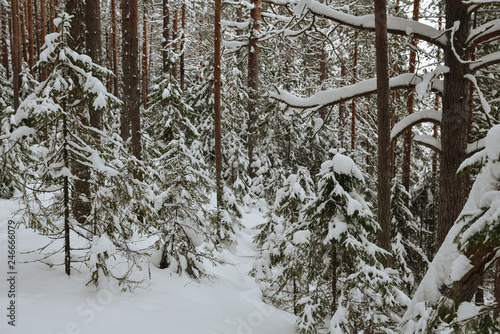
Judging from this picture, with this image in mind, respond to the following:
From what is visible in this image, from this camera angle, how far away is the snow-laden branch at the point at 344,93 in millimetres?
5461

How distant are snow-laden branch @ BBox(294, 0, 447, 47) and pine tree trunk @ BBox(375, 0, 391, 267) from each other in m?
0.27

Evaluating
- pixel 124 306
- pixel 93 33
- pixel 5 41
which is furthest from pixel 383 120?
pixel 5 41

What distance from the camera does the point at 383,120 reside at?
5.37 m

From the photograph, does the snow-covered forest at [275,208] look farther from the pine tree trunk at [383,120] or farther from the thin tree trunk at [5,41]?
the thin tree trunk at [5,41]

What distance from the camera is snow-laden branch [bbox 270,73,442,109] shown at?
546 cm

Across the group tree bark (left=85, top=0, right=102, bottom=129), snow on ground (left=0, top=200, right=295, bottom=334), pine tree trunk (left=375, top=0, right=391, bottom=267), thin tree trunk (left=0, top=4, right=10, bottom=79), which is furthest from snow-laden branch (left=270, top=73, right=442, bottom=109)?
thin tree trunk (left=0, top=4, right=10, bottom=79)

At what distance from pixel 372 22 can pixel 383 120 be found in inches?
64.0

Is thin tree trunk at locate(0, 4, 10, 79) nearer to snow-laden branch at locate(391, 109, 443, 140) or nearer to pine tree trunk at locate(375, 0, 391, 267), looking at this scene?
pine tree trunk at locate(375, 0, 391, 267)

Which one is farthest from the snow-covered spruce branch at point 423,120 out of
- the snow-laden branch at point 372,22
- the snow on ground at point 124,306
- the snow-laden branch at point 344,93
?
the snow on ground at point 124,306

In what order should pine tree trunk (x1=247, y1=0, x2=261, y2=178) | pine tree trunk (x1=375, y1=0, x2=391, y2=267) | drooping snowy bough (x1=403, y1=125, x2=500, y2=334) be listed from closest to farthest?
drooping snowy bough (x1=403, y1=125, x2=500, y2=334), pine tree trunk (x1=375, y1=0, x2=391, y2=267), pine tree trunk (x1=247, y1=0, x2=261, y2=178)

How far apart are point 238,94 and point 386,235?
14.2m

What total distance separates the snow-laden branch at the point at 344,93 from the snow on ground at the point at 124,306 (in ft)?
13.6

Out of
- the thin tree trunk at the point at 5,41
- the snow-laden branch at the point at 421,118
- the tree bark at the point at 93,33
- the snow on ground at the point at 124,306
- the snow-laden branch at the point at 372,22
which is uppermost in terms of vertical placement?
the thin tree trunk at the point at 5,41

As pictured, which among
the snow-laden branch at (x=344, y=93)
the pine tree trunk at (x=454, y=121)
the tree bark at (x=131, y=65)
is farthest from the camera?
the tree bark at (x=131, y=65)
